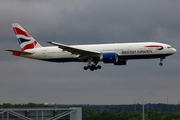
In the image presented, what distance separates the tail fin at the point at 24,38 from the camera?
3718 inches

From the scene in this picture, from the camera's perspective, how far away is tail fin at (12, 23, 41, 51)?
9444 cm

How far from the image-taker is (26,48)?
94.4 meters

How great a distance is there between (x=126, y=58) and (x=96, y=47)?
226 inches

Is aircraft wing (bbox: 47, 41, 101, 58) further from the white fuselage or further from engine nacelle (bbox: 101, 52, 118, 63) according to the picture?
engine nacelle (bbox: 101, 52, 118, 63)

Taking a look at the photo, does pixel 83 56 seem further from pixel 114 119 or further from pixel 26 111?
pixel 114 119

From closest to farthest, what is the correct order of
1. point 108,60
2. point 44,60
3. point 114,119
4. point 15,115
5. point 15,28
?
point 15,115, point 108,60, point 44,60, point 15,28, point 114,119

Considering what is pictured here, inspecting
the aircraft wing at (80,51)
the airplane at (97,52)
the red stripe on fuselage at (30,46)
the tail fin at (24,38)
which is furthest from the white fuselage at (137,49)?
the tail fin at (24,38)

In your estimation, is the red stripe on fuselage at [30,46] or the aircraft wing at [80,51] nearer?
the aircraft wing at [80,51]

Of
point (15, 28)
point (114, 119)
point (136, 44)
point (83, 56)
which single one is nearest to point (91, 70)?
point (83, 56)

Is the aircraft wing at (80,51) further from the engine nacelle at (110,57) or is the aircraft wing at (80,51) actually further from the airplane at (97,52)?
the engine nacelle at (110,57)

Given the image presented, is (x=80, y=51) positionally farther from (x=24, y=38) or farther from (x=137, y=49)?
(x=24, y=38)

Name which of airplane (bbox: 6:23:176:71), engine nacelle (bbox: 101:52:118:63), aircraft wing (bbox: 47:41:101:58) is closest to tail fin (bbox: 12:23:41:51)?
airplane (bbox: 6:23:176:71)

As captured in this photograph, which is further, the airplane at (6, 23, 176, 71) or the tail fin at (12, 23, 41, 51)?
the tail fin at (12, 23, 41, 51)

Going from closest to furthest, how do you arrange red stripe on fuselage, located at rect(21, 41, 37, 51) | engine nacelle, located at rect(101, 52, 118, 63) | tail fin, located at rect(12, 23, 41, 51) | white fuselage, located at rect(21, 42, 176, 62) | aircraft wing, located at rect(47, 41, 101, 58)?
white fuselage, located at rect(21, 42, 176, 62) < engine nacelle, located at rect(101, 52, 118, 63) < aircraft wing, located at rect(47, 41, 101, 58) < red stripe on fuselage, located at rect(21, 41, 37, 51) < tail fin, located at rect(12, 23, 41, 51)
